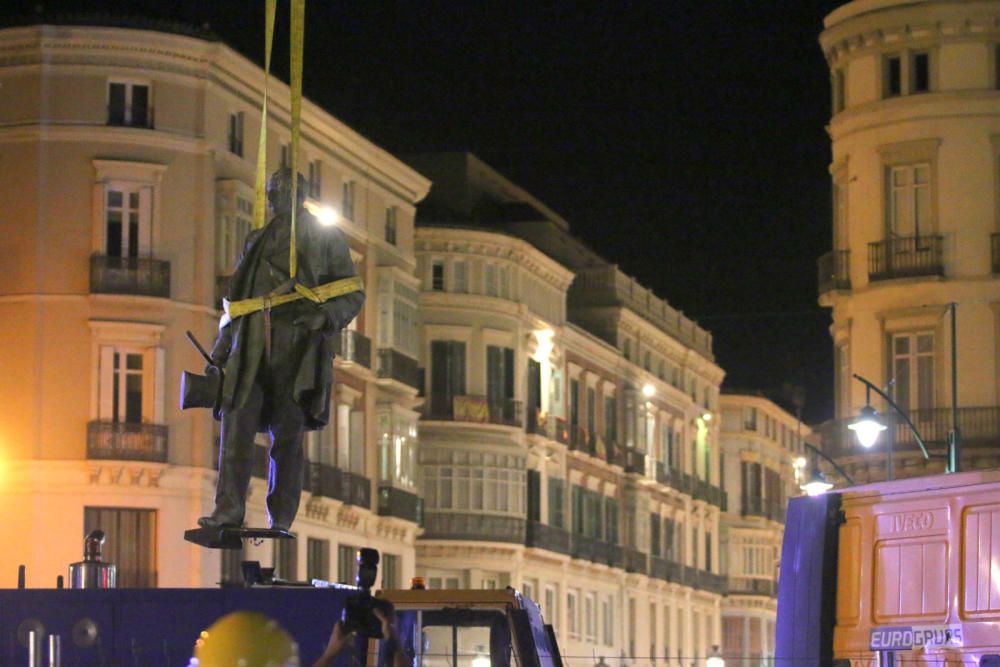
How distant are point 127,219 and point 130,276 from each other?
4.12 ft

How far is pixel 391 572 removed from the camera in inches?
2566

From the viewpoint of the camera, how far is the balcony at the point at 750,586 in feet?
371

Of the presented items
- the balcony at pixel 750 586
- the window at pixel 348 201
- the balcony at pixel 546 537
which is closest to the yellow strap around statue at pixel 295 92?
the window at pixel 348 201

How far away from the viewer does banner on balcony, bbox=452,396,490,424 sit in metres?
72.0

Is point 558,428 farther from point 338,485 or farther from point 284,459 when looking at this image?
point 284,459

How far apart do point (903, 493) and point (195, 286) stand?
1292 inches

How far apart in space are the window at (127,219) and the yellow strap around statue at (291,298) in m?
38.6

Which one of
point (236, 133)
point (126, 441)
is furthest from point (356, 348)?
point (126, 441)

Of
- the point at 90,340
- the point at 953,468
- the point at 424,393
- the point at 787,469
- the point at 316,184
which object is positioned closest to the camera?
the point at 953,468

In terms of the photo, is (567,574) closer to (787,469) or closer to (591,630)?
(591,630)

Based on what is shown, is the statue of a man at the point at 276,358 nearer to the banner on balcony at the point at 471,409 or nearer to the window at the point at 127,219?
the window at the point at 127,219

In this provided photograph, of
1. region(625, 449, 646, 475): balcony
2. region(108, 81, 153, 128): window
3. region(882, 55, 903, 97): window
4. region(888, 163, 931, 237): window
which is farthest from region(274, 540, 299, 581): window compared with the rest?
region(625, 449, 646, 475): balcony

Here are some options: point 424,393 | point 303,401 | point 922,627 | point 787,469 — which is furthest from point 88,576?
point 787,469

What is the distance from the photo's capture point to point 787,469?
121312 millimetres
